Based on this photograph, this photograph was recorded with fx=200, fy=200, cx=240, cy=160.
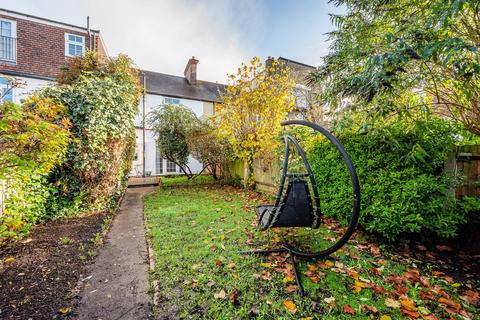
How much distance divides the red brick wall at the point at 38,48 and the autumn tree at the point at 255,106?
1278 centimetres

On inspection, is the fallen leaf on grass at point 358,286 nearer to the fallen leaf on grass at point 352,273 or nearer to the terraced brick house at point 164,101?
the fallen leaf on grass at point 352,273

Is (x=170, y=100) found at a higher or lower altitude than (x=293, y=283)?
higher

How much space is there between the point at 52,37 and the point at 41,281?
16.7 metres

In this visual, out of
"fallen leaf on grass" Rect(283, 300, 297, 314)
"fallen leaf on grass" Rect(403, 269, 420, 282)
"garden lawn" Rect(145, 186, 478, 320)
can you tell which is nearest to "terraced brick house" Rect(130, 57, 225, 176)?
"garden lawn" Rect(145, 186, 478, 320)

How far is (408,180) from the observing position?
3.32 meters

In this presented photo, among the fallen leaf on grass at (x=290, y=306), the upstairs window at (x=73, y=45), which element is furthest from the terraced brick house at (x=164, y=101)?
the fallen leaf on grass at (x=290, y=306)

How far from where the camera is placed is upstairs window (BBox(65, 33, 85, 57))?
1309 cm

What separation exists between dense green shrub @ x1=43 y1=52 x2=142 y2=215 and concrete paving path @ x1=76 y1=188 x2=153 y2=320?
1.69m

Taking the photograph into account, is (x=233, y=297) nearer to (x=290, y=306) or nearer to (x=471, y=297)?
(x=290, y=306)

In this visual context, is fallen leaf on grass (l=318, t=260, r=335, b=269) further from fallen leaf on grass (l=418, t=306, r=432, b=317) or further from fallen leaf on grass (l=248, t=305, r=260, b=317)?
Answer: fallen leaf on grass (l=248, t=305, r=260, b=317)

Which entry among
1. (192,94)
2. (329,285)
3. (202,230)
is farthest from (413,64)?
(192,94)

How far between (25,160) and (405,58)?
→ 585 centimetres

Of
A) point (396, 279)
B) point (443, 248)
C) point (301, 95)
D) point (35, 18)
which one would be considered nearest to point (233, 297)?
point (396, 279)

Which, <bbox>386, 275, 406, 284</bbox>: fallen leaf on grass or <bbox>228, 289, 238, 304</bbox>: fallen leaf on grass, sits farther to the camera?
<bbox>386, 275, 406, 284</bbox>: fallen leaf on grass
